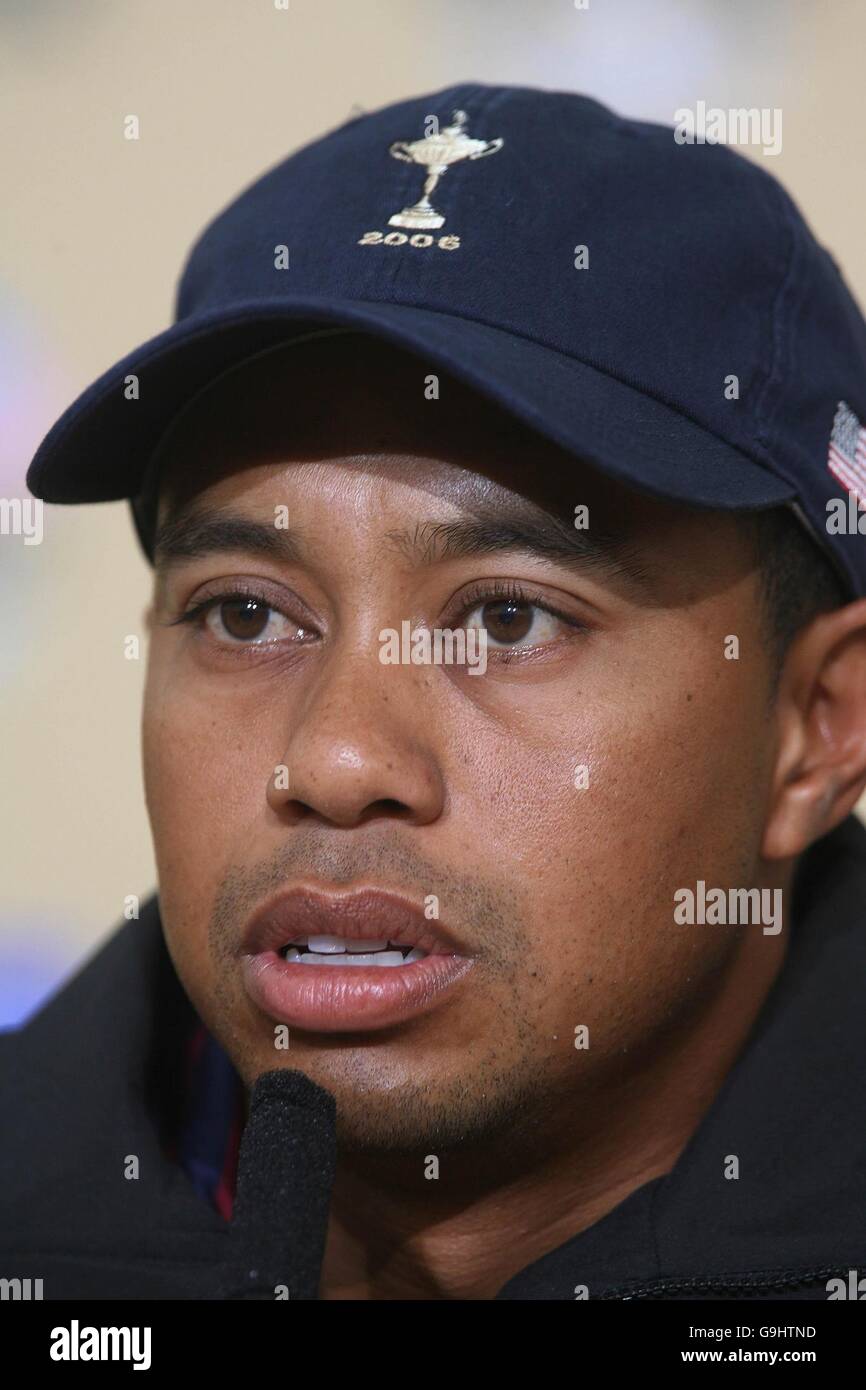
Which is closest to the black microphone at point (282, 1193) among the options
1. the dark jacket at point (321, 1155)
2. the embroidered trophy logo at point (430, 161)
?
the dark jacket at point (321, 1155)

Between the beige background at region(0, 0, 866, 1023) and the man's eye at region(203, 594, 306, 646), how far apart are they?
94 cm

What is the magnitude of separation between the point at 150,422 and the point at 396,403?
0.22 meters

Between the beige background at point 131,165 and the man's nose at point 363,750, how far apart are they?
107 centimetres

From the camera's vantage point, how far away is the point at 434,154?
1.21m

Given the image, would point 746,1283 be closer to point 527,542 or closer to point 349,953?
point 349,953

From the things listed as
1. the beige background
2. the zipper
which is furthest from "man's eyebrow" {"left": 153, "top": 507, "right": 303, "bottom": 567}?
the beige background

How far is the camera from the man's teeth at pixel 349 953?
1088 millimetres

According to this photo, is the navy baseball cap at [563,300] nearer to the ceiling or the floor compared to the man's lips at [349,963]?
nearer to the ceiling

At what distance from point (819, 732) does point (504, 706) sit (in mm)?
298

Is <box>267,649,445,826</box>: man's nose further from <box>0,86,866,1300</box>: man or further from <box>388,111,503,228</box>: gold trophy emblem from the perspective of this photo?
<box>388,111,503,228</box>: gold trophy emblem

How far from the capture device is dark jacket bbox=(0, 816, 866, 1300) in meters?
1.09

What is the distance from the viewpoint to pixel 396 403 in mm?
1128

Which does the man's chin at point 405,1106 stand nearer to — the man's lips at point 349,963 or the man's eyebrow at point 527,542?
the man's lips at point 349,963
